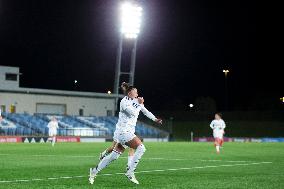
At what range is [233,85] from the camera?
363 ft

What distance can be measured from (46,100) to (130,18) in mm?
14634

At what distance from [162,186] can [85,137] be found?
5088cm

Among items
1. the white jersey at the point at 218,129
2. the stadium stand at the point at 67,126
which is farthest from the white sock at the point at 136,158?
the stadium stand at the point at 67,126

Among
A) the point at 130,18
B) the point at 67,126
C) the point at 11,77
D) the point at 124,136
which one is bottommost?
the point at 124,136

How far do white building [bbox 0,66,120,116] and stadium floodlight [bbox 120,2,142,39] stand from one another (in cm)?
1182

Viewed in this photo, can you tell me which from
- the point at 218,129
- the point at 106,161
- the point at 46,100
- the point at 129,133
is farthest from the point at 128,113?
the point at 46,100

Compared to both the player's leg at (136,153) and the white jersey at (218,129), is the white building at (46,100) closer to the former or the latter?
the white jersey at (218,129)

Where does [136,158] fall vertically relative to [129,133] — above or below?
below

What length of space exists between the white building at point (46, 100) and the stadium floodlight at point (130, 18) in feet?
38.8

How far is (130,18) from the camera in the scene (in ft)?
221

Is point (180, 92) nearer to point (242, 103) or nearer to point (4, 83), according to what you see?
point (242, 103)

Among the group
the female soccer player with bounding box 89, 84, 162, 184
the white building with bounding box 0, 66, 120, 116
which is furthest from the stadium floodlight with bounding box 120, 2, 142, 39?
the female soccer player with bounding box 89, 84, 162, 184

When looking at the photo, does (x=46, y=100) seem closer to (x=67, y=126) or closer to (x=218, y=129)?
(x=67, y=126)

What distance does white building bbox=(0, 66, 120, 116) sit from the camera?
68562 millimetres
